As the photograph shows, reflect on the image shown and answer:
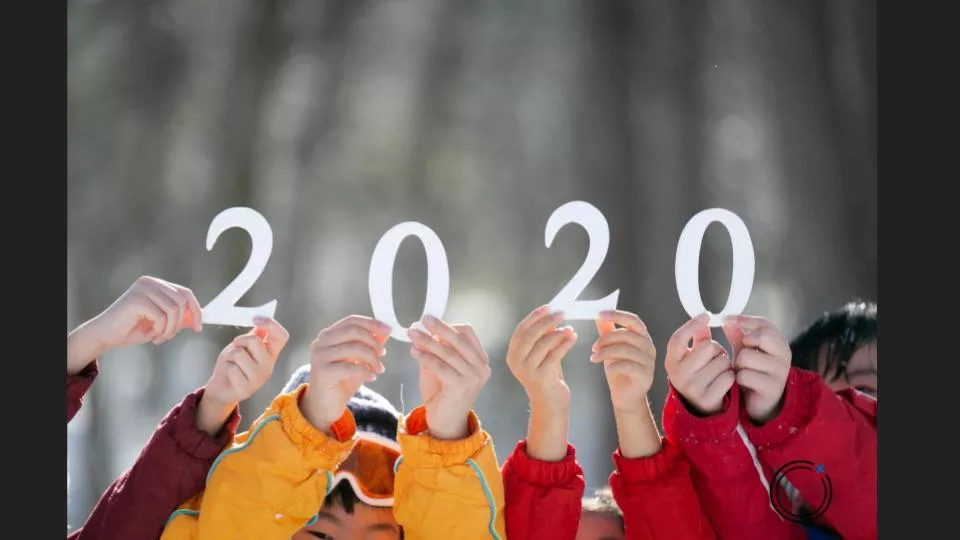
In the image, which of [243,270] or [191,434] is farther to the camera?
[243,270]

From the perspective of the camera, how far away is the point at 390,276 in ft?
6.89

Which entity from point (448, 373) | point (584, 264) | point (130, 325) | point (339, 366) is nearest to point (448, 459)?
point (448, 373)

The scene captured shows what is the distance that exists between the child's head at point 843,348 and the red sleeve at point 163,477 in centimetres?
125

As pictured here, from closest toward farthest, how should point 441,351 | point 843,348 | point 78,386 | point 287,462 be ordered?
point 287,462 → point 441,351 → point 78,386 → point 843,348

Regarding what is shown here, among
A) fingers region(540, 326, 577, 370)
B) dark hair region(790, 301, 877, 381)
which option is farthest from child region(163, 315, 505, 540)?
dark hair region(790, 301, 877, 381)

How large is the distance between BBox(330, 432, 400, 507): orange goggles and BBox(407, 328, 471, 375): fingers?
0.85 feet

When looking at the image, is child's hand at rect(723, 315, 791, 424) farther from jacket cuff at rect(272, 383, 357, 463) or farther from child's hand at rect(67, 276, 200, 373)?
child's hand at rect(67, 276, 200, 373)

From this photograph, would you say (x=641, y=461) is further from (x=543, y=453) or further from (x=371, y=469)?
(x=371, y=469)

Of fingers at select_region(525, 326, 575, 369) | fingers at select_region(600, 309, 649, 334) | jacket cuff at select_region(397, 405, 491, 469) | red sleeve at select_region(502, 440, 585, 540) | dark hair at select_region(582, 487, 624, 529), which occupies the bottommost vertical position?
dark hair at select_region(582, 487, 624, 529)

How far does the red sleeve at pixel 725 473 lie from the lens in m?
1.95

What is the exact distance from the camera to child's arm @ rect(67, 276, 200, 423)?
2064 mm

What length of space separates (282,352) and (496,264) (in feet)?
1.66

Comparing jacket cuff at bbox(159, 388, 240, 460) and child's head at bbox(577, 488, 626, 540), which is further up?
jacket cuff at bbox(159, 388, 240, 460)

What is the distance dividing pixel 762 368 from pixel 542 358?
0.42 metres
